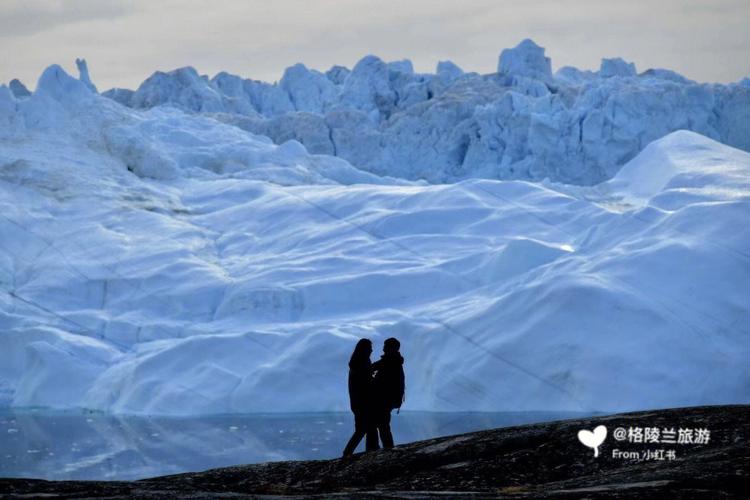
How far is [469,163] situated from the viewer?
149 feet

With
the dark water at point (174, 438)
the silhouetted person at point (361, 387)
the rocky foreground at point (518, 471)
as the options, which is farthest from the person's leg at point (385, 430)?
the dark water at point (174, 438)

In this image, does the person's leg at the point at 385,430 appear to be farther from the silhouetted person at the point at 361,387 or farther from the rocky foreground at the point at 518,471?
the rocky foreground at the point at 518,471

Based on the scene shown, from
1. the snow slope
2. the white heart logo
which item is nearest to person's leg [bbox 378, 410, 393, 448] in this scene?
the white heart logo

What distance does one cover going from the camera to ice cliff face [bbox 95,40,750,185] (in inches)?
1650

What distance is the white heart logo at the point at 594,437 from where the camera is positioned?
6.61 metres

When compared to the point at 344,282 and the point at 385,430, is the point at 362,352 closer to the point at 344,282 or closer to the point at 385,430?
the point at 385,430

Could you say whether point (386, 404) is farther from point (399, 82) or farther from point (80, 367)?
point (399, 82)

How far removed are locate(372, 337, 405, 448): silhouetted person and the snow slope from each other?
8916 mm

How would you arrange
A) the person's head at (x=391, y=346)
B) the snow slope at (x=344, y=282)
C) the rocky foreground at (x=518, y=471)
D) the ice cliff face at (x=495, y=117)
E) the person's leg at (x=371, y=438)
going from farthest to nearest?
1. the ice cliff face at (x=495, y=117)
2. the snow slope at (x=344, y=282)
3. the person's leg at (x=371, y=438)
4. the person's head at (x=391, y=346)
5. the rocky foreground at (x=518, y=471)

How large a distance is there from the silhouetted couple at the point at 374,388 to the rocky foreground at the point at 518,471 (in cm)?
48

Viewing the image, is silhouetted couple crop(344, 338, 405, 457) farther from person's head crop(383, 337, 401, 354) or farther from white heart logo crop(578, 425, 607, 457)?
white heart logo crop(578, 425, 607, 457)

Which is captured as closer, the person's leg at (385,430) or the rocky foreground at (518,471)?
the rocky foreground at (518,471)

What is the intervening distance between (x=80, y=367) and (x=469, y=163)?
2809 centimetres

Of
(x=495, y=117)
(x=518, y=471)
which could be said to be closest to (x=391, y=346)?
(x=518, y=471)
